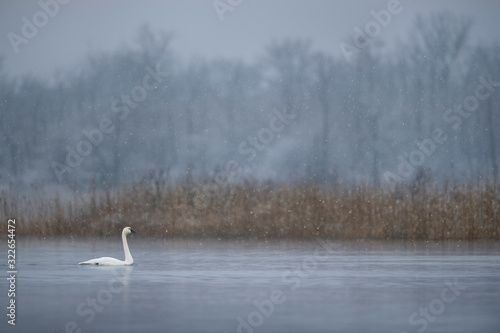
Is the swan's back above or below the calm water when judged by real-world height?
above

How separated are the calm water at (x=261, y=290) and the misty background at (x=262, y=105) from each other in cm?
3394

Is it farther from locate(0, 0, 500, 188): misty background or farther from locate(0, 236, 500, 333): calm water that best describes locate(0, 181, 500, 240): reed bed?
locate(0, 0, 500, 188): misty background

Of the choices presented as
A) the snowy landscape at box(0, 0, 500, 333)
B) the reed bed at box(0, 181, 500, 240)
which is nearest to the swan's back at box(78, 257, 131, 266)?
the snowy landscape at box(0, 0, 500, 333)

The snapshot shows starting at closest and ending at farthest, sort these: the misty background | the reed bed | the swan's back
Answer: the swan's back → the reed bed → the misty background

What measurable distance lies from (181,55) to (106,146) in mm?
12252

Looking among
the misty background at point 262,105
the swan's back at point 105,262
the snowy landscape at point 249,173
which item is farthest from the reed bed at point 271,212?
the misty background at point 262,105

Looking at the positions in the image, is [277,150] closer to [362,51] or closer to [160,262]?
[362,51]

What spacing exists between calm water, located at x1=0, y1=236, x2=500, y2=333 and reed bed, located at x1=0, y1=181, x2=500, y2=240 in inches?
117

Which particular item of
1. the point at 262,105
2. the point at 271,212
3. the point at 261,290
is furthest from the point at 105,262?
the point at 262,105

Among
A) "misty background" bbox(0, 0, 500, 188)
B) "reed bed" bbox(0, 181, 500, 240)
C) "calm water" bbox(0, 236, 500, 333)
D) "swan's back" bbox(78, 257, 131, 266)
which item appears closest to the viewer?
"calm water" bbox(0, 236, 500, 333)

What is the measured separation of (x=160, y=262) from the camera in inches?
720

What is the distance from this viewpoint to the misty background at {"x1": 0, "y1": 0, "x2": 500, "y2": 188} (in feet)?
182

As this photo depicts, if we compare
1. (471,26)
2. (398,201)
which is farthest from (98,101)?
(398,201)

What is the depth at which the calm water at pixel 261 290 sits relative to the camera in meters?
→ 10.8
